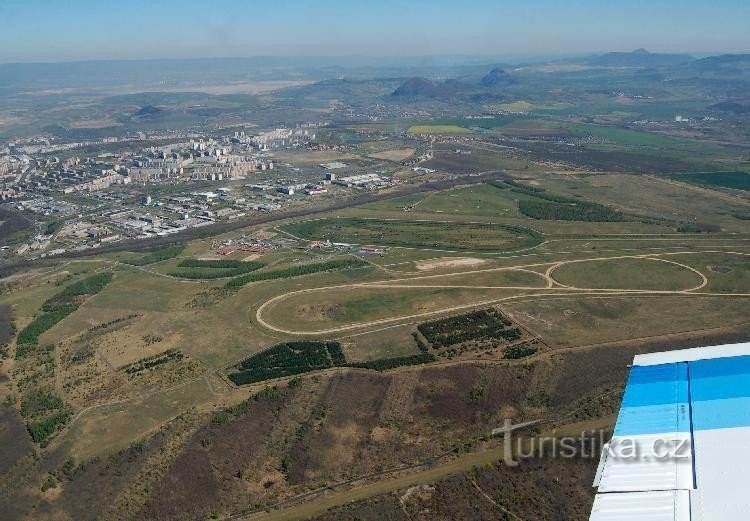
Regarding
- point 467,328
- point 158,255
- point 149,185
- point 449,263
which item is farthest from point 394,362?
point 149,185

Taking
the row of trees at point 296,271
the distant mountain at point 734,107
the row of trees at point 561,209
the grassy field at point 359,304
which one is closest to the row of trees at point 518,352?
the grassy field at point 359,304

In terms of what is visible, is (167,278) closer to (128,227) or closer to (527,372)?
(128,227)

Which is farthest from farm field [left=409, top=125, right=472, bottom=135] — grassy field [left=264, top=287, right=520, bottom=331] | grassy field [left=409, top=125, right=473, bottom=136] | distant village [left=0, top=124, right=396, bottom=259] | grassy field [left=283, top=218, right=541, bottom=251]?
grassy field [left=264, top=287, right=520, bottom=331]

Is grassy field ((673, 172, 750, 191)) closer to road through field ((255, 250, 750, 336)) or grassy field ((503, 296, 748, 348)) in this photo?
road through field ((255, 250, 750, 336))

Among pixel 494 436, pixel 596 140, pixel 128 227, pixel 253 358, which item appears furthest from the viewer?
pixel 596 140

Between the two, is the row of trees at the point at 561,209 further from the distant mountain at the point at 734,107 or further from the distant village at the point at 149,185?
the distant mountain at the point at 734,107

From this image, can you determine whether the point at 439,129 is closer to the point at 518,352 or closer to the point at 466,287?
the point at 466,287

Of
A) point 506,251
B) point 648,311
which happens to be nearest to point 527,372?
point 648,311

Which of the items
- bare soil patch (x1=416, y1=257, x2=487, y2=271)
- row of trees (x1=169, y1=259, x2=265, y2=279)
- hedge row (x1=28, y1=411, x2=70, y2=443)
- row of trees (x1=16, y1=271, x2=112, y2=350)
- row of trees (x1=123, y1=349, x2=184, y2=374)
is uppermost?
bare soil patch (x1=416, y1=257, x2=487, y2=271)
